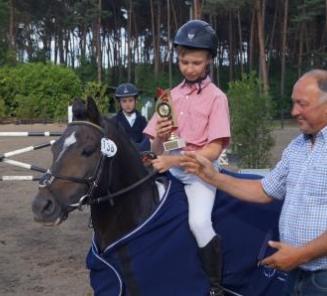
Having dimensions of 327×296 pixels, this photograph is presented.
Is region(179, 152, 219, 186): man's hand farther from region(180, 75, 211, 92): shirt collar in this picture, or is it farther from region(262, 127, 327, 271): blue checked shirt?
region(180, 75, 211, 92): shirt collar

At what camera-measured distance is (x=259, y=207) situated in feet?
11.8

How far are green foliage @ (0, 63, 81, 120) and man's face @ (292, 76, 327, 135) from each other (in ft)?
84.8

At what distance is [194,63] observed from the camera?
3.44 metres

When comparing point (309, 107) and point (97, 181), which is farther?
point (97, 181)

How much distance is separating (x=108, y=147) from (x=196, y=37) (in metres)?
0.83

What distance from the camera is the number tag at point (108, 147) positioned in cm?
309

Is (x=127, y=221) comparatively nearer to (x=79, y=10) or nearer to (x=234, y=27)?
(x=79, y=10)

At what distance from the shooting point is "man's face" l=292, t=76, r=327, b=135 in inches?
99.5

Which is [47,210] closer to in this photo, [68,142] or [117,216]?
[68,142]

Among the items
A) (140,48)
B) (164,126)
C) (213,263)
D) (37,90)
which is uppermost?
(140,48)

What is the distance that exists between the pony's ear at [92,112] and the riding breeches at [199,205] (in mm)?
637

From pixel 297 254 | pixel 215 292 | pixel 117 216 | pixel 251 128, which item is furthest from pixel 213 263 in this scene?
pixel 251 128

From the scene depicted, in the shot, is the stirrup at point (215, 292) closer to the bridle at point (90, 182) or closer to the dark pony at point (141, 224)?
the dark pony at point (141, 224)

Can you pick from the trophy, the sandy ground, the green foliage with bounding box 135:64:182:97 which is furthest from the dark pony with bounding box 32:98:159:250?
the green foliage with bounding box 135:64:182:97
